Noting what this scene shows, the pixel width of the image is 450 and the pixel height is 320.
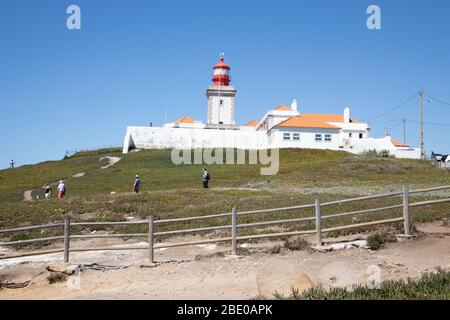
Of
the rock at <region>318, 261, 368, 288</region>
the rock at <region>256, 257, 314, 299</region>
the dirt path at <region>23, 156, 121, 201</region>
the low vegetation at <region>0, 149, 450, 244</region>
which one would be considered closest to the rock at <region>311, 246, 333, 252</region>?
the rock at <region>318, 261, 368, 288</region>

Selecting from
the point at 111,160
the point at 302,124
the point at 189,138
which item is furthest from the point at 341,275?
the point at 189,138

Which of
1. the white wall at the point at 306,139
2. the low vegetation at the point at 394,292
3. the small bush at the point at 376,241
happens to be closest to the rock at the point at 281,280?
the low vegetation at the point at 394,292

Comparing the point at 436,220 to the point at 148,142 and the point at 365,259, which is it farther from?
the point at 148,142

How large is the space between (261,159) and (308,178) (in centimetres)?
2147

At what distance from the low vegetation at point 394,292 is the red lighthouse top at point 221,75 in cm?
9350

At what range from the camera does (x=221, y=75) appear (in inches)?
4063

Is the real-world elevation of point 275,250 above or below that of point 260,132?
below

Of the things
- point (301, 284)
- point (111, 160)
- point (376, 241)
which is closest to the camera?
point (301, 284)

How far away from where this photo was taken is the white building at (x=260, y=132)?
76875 millimetres

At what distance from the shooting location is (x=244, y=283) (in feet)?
45.8

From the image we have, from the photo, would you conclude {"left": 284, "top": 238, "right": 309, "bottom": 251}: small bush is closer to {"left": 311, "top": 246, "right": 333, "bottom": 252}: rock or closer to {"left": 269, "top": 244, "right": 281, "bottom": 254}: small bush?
{"left": 269, "top": 244, "right": 281, "bottom": 254}: small bush

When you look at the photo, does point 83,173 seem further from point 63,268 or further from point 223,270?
point 223,270

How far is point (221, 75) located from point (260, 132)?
22842 millimetres

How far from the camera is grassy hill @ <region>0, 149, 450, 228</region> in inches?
1125
